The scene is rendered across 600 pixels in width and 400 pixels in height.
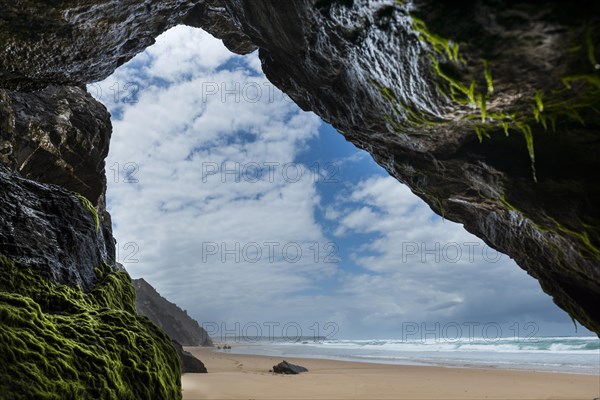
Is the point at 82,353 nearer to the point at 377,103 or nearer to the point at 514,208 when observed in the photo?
the point at 377,103

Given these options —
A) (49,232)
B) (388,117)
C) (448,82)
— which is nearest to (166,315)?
(49,232)

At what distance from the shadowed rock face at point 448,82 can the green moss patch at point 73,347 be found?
3899mm

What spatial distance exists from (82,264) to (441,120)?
556cm

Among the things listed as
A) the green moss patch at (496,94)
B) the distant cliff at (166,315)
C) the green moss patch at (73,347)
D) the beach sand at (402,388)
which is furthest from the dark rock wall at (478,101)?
the distant cliff at (166,315)

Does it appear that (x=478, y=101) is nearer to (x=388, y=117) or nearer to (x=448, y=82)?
(x=448, y=82)

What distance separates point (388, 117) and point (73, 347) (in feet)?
15.7

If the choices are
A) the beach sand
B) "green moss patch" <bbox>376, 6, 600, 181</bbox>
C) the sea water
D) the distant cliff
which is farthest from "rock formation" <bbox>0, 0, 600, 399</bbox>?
the distant cliff

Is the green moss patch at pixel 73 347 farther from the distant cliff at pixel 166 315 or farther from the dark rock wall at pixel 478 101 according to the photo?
the distant cliff at pixel 166 315

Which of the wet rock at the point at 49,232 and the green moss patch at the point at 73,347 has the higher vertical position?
the wet rock at the point at 49,232

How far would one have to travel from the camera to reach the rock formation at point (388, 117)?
3430 millimetres

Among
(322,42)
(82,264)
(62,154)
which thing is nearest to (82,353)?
(82,264)

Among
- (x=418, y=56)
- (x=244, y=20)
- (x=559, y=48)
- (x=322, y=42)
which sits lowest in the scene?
(x=559, y=48)

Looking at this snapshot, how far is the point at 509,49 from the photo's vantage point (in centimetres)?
333

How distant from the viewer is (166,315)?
52250 millimetres
